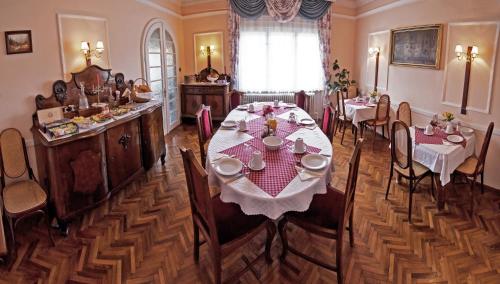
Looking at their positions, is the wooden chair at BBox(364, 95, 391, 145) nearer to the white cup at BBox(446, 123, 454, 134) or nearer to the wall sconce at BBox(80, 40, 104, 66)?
the white cup at BBox(446, 123, 454, 134)

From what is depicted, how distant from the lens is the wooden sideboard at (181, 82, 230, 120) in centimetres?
711

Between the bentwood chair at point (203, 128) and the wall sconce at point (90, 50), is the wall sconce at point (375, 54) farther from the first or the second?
the wall sconce at point (90, 50)

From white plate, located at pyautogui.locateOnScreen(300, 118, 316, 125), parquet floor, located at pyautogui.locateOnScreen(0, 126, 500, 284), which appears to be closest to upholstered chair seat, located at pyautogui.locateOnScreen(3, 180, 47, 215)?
parquet floor, located at pyautogui.locateOnScreen(0, 126, 500, 284)

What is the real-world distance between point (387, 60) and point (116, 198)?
5.36 meters

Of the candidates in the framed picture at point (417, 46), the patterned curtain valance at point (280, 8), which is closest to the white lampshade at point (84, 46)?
the patterned curtain valance at point (280, 8)

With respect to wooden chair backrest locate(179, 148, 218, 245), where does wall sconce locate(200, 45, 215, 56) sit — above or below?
above

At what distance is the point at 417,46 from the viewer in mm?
5277

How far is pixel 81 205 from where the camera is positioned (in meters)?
3.29

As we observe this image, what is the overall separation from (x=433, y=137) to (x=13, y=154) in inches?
177

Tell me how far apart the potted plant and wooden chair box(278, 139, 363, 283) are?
5026 millimetres

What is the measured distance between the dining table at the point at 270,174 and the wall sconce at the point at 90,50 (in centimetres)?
197

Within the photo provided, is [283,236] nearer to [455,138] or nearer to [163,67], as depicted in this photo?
[455,138]

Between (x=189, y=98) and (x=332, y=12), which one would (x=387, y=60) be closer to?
(x=332, y=12)

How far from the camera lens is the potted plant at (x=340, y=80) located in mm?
7309
